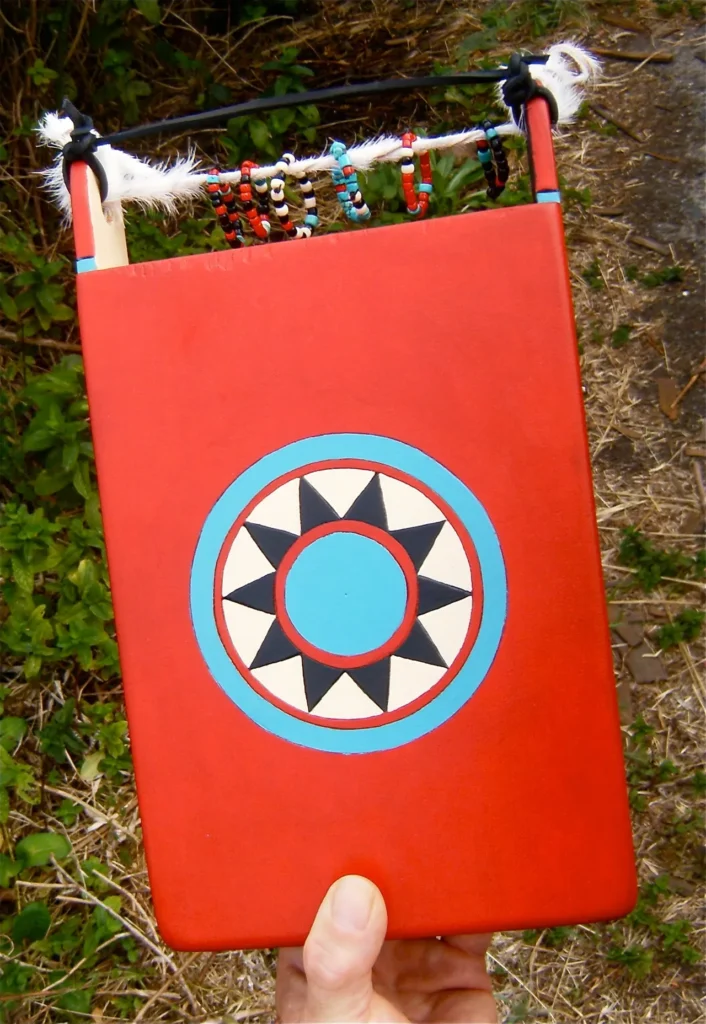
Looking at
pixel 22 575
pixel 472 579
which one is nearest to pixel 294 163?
pixel 472 579

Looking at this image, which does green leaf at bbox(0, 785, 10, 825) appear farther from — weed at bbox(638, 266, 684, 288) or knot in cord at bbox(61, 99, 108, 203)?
weed at bbox(638, 266, 684, 288)

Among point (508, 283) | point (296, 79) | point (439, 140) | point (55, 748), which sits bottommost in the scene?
point (55, 748)

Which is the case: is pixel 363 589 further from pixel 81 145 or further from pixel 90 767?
pixel 90 767

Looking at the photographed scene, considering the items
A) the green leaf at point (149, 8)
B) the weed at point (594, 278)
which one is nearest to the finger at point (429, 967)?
the weed at point (594, 278)

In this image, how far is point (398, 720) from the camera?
2.46 ft

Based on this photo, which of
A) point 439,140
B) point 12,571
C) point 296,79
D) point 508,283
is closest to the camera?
point 508,283

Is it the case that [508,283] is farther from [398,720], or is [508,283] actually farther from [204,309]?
[398,720]

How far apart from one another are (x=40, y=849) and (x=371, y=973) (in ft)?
1.91

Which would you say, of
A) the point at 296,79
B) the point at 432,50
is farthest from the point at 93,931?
the point at 432,50

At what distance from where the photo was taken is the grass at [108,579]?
3.86 feet

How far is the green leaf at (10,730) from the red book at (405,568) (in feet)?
1.93

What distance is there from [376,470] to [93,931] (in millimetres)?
923

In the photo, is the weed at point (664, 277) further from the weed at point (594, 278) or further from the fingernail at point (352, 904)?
the fingernail at point (352, 904)

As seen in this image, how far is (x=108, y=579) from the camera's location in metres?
1.16
